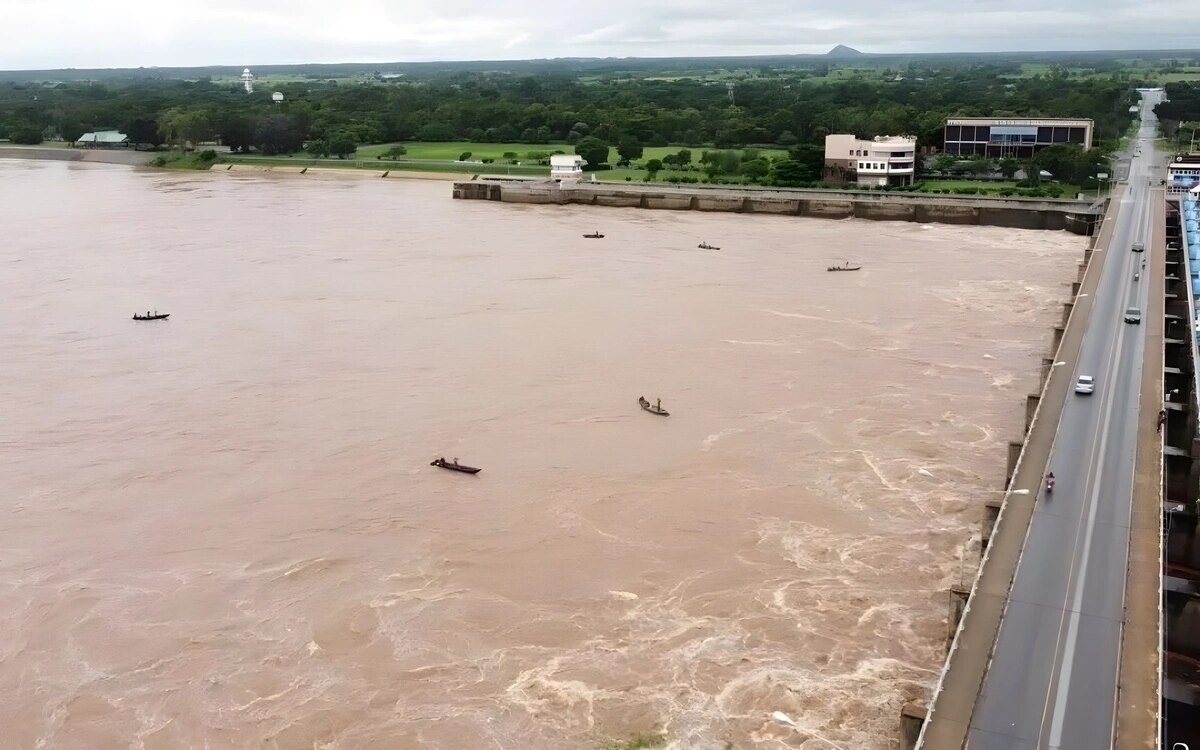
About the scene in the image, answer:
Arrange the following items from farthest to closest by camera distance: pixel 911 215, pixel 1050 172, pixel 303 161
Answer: pixel 303 161 → pixel 1050 172 → pixel 911 215

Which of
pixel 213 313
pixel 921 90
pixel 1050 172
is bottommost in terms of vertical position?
pixel 213 313

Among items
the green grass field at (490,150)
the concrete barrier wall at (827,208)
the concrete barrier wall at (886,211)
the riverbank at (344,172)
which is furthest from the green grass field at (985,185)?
the riverbank at (344,172)

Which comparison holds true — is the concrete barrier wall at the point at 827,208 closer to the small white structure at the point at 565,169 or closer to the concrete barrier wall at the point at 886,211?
the concrete barrier wall at the point at 886,211

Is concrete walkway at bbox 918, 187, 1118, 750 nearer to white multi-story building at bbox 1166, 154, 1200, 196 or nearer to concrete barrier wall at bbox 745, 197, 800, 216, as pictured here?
concrete barrier wall at bbox 745, 197, 800, 216

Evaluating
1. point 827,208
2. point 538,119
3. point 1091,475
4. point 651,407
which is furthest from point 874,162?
point 1091,475

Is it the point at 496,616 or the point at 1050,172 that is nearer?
the point at 496,616

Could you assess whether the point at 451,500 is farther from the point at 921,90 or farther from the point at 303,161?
the point at 921,90

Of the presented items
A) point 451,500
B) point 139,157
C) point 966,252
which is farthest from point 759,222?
point 139,157
